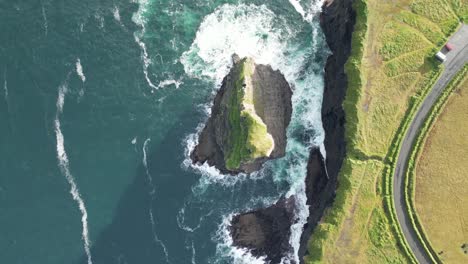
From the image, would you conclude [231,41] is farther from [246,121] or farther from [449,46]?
[449,46]

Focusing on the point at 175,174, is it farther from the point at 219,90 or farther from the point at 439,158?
the point at 439,158

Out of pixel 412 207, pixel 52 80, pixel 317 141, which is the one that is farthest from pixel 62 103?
pixel 412 207

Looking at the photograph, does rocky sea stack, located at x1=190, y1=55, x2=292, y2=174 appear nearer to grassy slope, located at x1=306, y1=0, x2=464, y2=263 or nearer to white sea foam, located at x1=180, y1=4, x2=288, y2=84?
white sea foam, located at x1=180, y1=4, x2=288, y2=84

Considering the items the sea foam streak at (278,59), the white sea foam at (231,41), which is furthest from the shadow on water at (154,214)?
the white sea foam at (231,41)

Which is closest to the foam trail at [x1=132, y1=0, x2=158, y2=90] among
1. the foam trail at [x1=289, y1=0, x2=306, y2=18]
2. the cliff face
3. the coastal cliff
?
the foam trail at [x1=289, y1=0, x2=306, y2=18]

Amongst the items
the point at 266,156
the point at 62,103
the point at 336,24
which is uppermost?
the point at 336,24

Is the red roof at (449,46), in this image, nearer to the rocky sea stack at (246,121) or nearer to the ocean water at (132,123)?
the ocean water at (132,123)

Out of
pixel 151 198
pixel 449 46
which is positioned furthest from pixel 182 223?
pixel 449 46
